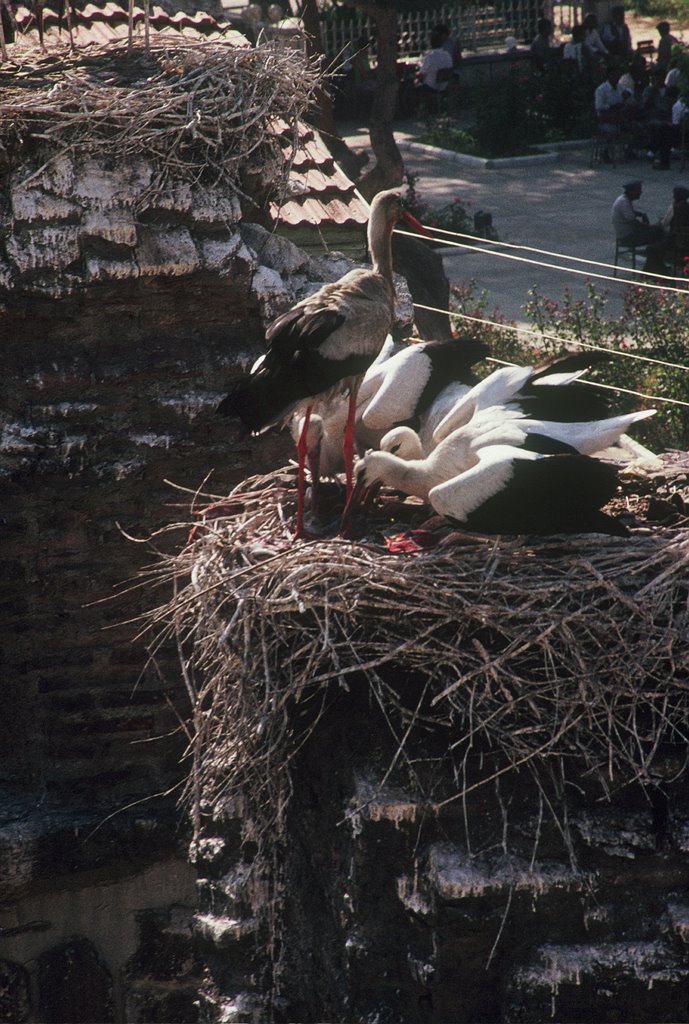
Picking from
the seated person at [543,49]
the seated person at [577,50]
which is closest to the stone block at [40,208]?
the seated person at [543,49]

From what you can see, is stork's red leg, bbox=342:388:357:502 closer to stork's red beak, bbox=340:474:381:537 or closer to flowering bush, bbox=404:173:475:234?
stork's red beak, bbox=340:474:381:537

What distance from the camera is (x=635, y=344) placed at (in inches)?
376

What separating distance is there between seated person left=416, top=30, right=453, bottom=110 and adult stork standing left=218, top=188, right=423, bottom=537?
59.4 feet

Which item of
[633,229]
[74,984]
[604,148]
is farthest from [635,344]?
[604,148]

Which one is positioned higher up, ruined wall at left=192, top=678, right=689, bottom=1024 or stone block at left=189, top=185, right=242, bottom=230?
stone block at left=189, top=185, right=242, bottom=230

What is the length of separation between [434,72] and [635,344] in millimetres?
12438

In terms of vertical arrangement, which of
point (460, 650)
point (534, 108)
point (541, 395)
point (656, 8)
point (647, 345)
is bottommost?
point (647, 345)

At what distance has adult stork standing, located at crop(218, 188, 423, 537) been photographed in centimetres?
345

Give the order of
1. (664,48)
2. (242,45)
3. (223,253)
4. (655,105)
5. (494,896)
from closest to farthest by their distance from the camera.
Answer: (494,896) → (223,253) → (242,45) → (655,105) → (664,48)

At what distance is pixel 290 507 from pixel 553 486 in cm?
87

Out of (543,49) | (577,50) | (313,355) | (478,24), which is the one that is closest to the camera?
(313,355)

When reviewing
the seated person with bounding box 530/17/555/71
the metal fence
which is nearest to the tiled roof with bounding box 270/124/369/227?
the seated person with bounding box 530/17/555/71

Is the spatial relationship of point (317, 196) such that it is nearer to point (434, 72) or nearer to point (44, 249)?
point (44, 249)

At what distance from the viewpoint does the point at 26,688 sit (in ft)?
13.7
